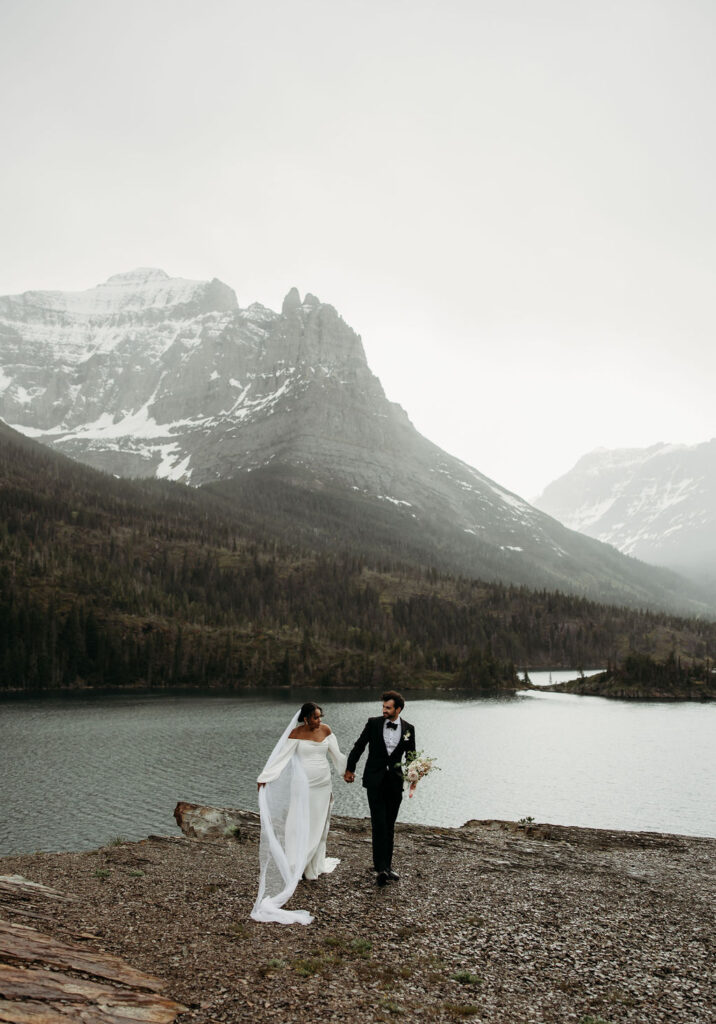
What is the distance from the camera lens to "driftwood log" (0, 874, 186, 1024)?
10005mm

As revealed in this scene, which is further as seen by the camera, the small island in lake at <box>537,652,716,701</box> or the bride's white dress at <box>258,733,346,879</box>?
the small island in lake at <box>537,652,716,701</box>

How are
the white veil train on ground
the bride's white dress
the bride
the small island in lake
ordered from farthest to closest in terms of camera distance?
1. the small island in lake
2. the bride's white dress
3. the bride
4. the white veil train on ground

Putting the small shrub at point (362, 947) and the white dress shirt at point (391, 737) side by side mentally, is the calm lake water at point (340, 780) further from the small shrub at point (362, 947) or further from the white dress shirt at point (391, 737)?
the small shrub at point (362, 947)

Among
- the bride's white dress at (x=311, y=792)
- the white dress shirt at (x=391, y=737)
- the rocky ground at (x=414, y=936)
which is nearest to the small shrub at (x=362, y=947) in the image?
the rocky ground at (x=414, y=936)

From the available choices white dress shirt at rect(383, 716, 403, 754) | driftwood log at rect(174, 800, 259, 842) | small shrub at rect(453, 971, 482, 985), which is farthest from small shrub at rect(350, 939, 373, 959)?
driftwood log at rect(174, 800, 259, 842)

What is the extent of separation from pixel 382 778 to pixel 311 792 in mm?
2051

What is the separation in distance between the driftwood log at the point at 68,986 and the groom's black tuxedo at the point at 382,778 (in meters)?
7.82

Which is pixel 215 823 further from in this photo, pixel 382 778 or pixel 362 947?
pixel 362 947

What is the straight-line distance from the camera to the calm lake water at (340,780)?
177 feet

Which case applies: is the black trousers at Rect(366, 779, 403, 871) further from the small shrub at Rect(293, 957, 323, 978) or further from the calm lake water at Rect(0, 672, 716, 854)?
the calm lake water at Rect(0, 672, 716, 854)

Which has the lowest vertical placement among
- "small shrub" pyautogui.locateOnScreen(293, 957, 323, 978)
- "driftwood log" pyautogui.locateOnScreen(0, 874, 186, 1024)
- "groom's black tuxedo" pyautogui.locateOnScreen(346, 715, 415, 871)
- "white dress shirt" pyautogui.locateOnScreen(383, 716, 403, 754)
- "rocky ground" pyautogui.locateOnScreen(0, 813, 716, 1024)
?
"rocky ground" pyautogui.locateOnScreen(0, 813, 716, 1024)

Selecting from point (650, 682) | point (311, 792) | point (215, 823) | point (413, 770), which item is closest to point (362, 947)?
point (311, 792)

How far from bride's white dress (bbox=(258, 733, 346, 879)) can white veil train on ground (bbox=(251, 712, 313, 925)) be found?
0.03 meters

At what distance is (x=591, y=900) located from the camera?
1989cm
